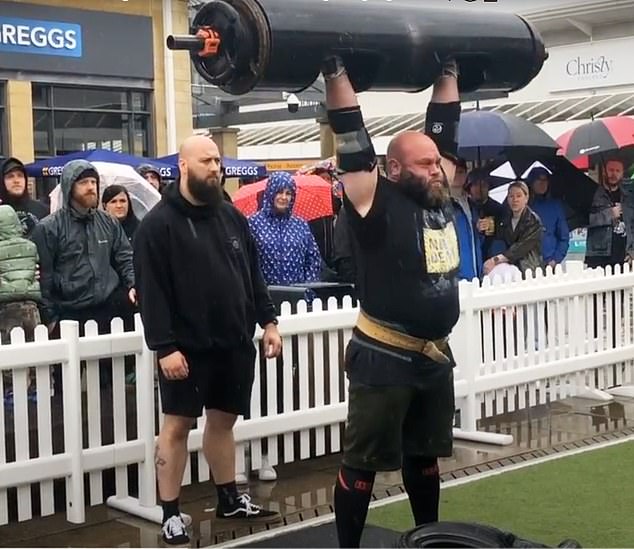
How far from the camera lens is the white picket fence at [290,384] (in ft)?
17.2

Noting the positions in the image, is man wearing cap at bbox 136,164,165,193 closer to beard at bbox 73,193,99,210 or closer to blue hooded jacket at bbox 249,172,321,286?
blue hooded jacket at bbox 249,172,321,286

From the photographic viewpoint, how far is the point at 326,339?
6.48m

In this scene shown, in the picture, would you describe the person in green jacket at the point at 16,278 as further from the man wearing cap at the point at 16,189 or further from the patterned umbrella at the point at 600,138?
the patterned umbrella at the point at 600,138

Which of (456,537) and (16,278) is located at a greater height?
(16,278)

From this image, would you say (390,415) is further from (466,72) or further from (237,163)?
(237,163)

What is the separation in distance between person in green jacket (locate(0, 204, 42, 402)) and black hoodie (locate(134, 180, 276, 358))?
204 centimetres

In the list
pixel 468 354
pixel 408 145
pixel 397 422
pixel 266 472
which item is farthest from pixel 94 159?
pixel 397 422

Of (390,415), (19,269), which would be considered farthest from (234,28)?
(19,269)

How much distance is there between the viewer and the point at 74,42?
1864 cm

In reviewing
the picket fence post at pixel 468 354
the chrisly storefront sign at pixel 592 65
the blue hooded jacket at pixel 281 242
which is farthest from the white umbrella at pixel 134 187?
the chrisly storefront sign at pixel 592 65

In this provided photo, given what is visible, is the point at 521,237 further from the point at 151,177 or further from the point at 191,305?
the point at 191,305

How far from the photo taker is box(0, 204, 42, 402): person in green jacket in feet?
21.7

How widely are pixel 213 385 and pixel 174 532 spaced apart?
72cm

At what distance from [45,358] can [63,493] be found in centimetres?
91
